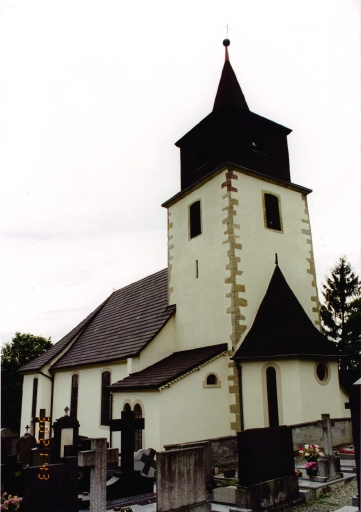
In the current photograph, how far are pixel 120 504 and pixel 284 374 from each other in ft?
24.3

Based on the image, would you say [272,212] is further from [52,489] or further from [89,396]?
[52,489]

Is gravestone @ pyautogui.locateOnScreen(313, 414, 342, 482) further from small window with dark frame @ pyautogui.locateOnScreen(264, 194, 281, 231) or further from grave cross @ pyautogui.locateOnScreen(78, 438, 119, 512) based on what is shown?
small window with dark frame @ pyautogui.locateOnScreen(264, 194, 281, 231)

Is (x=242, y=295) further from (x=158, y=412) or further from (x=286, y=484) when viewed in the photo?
(x=286, y=484)

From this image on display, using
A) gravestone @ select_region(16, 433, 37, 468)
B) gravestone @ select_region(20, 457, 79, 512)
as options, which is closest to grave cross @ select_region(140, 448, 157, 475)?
gravestone @ select_region(20, 457, 79, 512)

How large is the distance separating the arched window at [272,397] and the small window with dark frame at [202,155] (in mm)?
9256

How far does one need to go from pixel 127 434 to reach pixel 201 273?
29.0 ft

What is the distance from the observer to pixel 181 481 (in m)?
7.07

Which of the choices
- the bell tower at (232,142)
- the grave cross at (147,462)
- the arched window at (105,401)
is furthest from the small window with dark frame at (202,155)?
the grave cross at (147,462)

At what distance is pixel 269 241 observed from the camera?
16922mm

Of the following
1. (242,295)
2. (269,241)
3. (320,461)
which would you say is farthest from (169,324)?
(320,461)

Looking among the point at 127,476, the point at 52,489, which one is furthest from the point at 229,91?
the point at 52,489

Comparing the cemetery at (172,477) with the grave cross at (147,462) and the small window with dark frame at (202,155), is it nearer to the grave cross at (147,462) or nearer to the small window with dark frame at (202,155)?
the grave cross at (147,462)

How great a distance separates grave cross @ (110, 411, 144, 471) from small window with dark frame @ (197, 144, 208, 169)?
483 inches

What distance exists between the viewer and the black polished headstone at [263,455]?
7977 millimetres
